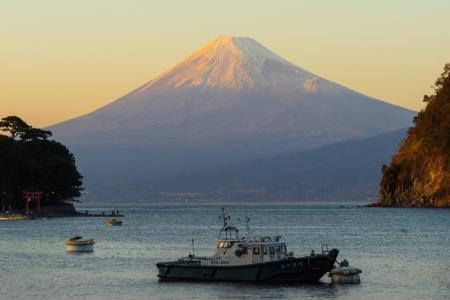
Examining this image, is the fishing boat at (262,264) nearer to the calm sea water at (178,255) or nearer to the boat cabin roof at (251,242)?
the boat cabin roof at (251,242)

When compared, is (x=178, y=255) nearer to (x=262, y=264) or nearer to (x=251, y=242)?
(x=251, y=242)

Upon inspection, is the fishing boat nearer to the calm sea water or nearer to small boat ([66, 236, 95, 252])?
the calm sea water

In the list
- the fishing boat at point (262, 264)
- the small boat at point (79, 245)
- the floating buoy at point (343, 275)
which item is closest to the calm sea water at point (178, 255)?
the floating buoy at point (343, 275)

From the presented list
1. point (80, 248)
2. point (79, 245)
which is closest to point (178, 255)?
point (80, 248)

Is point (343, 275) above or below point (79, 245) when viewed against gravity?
below

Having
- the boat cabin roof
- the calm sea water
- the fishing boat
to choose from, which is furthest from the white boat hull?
the boat cabin roof

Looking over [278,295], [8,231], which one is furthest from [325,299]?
[8,231]

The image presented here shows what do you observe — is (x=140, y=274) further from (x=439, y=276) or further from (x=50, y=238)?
(x=50, y=238)

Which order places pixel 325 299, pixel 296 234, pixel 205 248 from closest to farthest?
pixel 325 299 → pixel 205 248 → pixel 296 234

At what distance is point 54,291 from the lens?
253 feet

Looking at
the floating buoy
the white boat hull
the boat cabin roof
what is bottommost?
the floating buoy

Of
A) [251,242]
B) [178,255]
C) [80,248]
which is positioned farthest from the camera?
[80,248]

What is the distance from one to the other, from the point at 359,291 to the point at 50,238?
229ft

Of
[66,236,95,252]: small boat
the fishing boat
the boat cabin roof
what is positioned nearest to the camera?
the fishing boat
